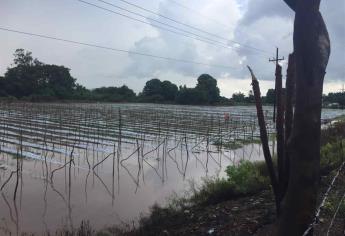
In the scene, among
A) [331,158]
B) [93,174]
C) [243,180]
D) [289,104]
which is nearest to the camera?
[289,104]

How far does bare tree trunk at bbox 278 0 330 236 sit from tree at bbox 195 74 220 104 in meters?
70.7

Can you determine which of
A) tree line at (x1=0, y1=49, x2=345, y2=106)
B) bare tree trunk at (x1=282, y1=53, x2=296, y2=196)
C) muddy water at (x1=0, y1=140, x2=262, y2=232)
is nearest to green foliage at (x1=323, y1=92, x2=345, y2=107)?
tree line at (x1=0, y1=49, x2=345, y2=106)

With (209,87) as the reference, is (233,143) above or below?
below

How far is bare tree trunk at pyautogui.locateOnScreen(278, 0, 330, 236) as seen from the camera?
3.46 meters

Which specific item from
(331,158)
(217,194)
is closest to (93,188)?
(217,194)

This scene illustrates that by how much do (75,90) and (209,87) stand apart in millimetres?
24508

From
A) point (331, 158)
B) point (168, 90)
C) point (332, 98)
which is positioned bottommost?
point (331, 158)

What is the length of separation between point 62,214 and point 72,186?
2144 mm

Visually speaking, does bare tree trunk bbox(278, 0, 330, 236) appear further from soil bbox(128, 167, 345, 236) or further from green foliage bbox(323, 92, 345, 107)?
green foliage bbox(323, 92, 345, 107)

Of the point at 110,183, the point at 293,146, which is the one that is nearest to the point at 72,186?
the point at 110,183

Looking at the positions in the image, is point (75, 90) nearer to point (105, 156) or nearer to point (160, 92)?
point (160, 92)

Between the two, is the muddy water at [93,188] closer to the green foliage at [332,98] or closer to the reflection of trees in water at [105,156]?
the reflection of trees in water at [105,156]

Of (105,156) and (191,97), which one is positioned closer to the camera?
(105,156)

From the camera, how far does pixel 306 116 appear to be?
11.3 ft
